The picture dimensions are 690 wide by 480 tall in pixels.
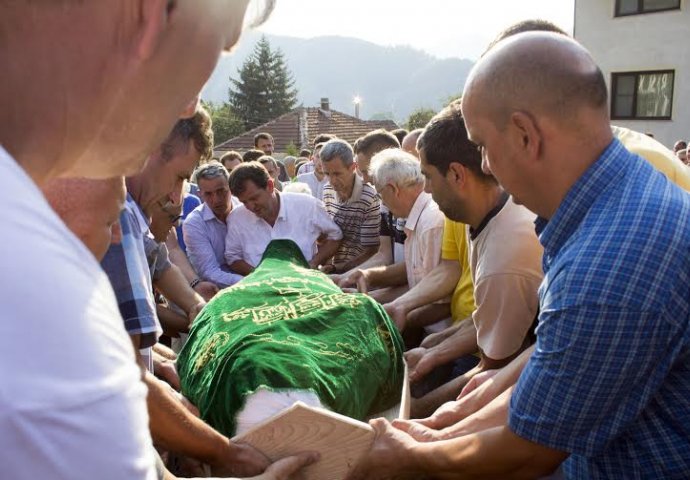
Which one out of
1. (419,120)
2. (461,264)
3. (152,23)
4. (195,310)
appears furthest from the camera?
(419,120)

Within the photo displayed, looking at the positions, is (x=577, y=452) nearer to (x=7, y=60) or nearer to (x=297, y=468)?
(x=297, y=468)

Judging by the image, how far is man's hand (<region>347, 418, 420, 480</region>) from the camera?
2.22m

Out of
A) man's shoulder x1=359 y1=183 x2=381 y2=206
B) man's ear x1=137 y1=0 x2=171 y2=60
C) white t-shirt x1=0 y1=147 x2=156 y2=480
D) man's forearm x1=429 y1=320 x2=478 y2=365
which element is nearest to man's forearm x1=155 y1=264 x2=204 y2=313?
man's forearm x1=429 y1=320 x2=478 y2=365

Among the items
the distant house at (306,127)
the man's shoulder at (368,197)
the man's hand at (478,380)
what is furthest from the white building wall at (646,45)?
the man's hand at (478,380)

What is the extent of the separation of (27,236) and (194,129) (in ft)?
8.57

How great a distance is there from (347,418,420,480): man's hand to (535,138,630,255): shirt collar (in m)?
0.96

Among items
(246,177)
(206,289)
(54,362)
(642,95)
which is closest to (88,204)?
(54,362)

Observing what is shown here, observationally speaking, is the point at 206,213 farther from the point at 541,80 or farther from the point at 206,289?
the point at 541,80

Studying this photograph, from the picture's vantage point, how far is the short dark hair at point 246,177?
5094 mm

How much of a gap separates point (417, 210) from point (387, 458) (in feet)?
7.44

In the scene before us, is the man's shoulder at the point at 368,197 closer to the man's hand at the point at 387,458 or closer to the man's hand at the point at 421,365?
the man's hand at the point at 421,365

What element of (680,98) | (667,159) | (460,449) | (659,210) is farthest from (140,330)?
(680,98)

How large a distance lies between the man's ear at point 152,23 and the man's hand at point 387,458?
1820 mm

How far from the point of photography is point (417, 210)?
425 cm
